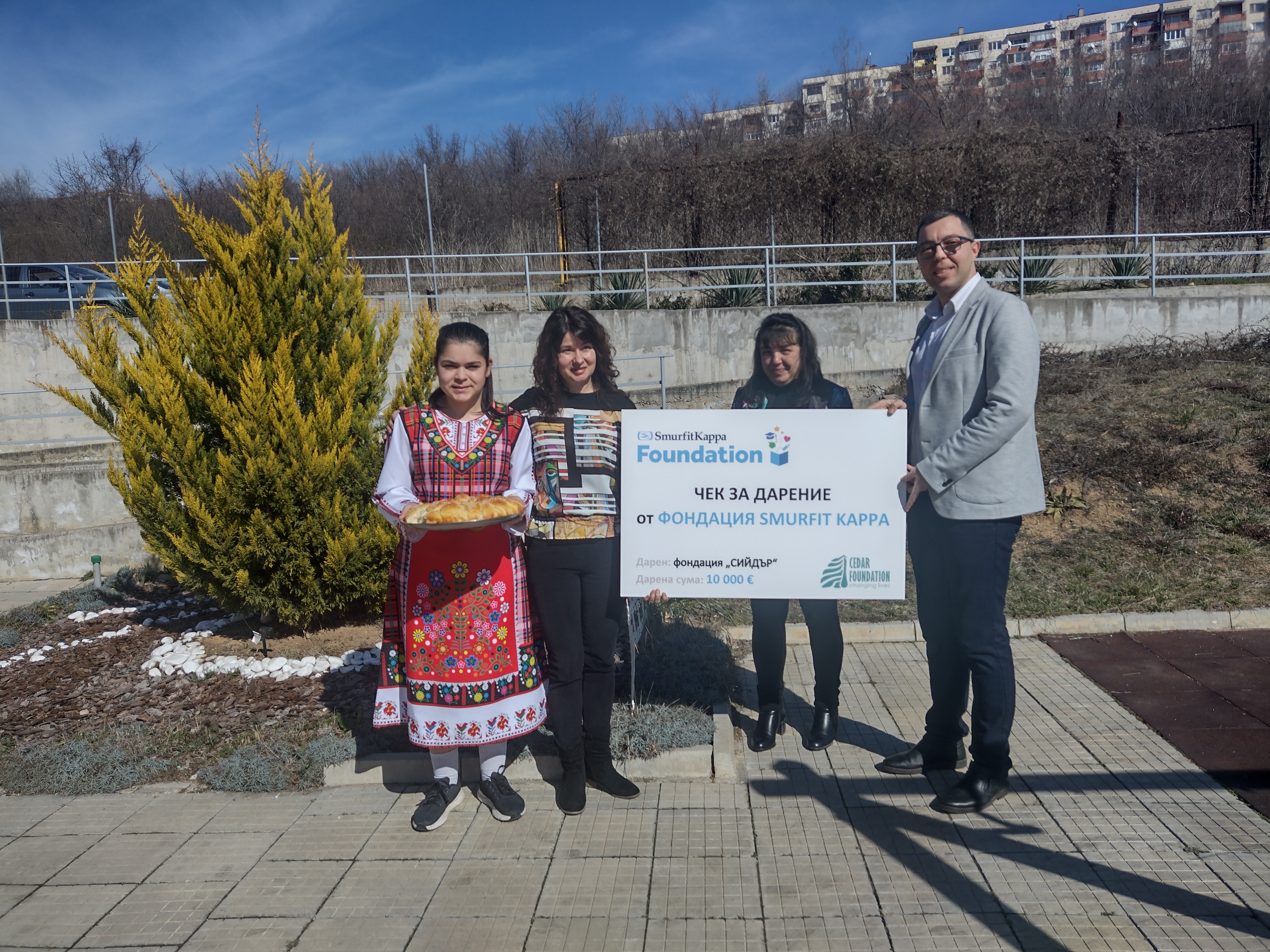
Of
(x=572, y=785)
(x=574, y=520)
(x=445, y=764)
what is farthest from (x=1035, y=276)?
(x=445, y=764)

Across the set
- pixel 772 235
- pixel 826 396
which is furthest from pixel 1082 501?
pixel 772 235

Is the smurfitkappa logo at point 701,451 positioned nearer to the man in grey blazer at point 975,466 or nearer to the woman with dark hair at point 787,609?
the woman with dark hair at point 787,609

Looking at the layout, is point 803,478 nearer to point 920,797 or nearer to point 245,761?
point 920,797

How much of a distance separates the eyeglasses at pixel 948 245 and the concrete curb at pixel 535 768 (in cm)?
247

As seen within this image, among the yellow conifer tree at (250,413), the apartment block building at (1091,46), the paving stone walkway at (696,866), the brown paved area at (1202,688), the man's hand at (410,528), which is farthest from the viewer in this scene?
the apartment block building at (1091,46)

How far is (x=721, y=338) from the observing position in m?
15.5

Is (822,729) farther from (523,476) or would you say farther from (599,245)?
(599,245)

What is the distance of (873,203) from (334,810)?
18.6m

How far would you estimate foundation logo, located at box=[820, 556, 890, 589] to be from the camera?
4.01 meters

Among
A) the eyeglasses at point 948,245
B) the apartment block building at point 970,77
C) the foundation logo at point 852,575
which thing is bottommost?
the foundation logo at point 852,575

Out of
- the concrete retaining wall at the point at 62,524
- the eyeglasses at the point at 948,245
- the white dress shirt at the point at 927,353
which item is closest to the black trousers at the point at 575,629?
the white dress shirt at the point at 927,353

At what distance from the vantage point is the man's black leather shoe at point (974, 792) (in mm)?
3758

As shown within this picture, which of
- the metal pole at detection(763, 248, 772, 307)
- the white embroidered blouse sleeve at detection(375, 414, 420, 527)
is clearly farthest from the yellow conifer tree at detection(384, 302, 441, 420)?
the metal pole at detection(763, 248, 772, 307)

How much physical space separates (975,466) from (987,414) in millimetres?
226
